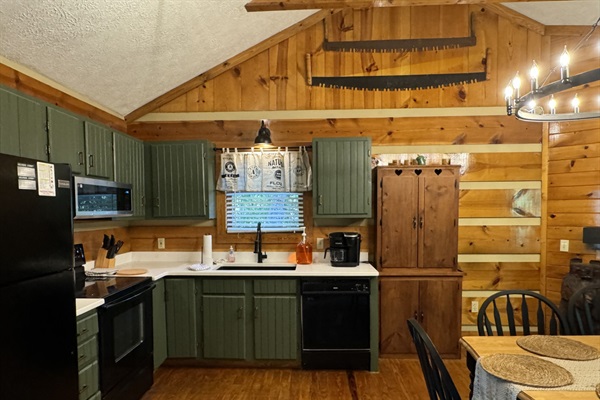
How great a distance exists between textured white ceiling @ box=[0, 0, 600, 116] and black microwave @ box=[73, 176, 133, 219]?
881 mm

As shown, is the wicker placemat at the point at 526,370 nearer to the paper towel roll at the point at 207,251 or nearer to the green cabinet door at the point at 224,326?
the green cabinet door at the point at 224,326

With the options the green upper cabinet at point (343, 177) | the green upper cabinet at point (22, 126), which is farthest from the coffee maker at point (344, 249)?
the green upper cabinet at point (22, 126)

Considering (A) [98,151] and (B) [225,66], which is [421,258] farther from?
(A) [98,151]

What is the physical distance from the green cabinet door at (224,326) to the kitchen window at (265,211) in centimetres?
82

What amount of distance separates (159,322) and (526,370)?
2.66 metres

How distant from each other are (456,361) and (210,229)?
9.07 feet

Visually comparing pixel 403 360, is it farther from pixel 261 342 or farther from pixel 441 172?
pixel 441 172

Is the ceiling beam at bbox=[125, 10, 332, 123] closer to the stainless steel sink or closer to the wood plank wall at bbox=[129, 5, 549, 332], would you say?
the wood plank wall at bbox=[129, 5, 549, 332]

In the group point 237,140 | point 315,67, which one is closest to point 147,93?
point 237,140

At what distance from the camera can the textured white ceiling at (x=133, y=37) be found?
2051 millimetres

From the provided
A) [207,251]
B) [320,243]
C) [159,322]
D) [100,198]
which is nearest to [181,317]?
[159,322]

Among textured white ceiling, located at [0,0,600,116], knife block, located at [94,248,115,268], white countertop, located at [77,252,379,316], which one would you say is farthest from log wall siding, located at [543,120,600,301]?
knife block, located at [94,248,115,268]

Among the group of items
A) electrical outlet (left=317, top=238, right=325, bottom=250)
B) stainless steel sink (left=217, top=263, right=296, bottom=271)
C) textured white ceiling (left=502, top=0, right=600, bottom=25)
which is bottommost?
stainless steel sink (left=217, top=263, right=296, bottom=271)

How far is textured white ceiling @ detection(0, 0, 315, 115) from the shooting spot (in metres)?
2.04
